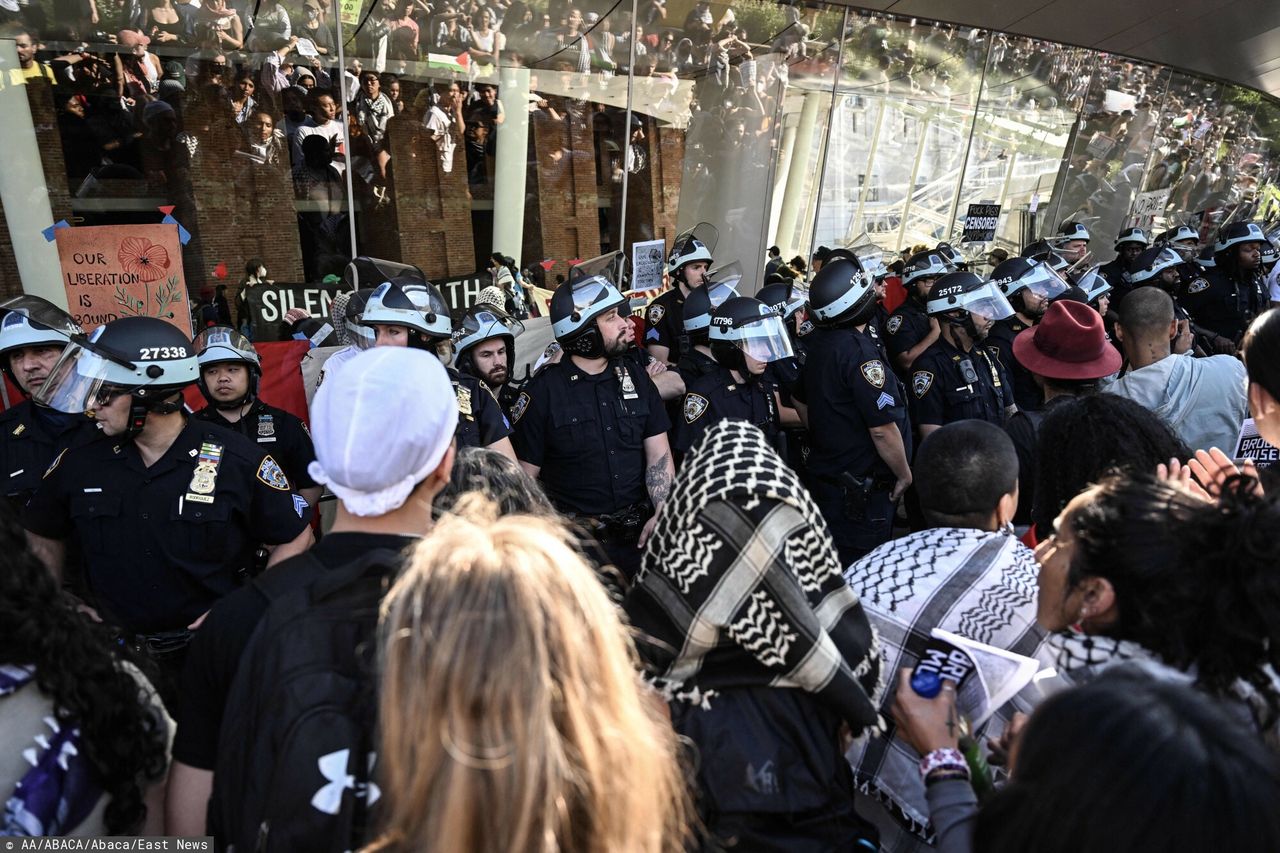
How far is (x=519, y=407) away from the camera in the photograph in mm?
4613

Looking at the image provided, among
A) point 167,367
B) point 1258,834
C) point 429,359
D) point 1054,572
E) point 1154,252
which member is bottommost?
point 1154,252

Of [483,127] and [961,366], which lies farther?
[483,127]

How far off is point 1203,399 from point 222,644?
4.27m

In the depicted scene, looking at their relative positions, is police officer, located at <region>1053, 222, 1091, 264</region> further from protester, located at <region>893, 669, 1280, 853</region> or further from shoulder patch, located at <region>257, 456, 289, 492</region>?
protester, located at <region>893, 669, 1280, 853</region>

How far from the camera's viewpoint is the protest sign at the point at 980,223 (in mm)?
12336

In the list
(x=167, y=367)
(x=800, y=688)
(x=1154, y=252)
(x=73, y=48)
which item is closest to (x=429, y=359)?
(x=800, y=688)

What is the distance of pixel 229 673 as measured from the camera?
167 cm

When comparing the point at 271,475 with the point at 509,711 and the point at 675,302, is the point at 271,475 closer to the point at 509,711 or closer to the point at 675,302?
the point at 509,711

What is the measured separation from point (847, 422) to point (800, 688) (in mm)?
3519

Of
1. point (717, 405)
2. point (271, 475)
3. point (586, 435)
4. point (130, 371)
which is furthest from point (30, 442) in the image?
point (717, 405)

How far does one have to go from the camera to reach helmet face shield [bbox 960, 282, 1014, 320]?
18.8 ft

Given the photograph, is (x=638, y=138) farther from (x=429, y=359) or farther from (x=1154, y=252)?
(x=429, y=359)

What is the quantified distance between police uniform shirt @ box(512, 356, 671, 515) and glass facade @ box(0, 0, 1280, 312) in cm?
475

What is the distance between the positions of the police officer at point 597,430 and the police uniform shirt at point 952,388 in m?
1.88
